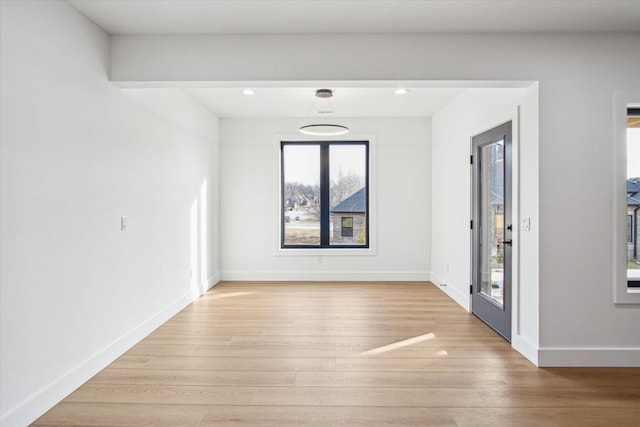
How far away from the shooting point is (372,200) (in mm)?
6301

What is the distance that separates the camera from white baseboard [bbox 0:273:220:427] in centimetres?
219

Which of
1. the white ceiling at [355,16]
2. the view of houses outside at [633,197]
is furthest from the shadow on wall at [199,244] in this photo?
the view of houses outside at [633,197]

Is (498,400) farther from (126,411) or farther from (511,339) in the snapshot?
(126,411)

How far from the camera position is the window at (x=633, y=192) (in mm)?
3133

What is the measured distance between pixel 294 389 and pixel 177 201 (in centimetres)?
269

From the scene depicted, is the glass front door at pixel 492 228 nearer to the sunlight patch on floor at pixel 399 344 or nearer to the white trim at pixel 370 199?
the sunlight patch on floor at pixel 399 344

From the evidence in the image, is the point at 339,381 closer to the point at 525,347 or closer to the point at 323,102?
the point at 525,347

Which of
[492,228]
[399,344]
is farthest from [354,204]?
[399,344]

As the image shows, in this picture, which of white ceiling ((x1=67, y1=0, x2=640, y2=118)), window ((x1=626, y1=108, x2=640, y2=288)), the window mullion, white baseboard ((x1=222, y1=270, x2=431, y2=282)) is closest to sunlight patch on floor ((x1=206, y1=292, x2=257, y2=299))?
white baseboard ((x1=222, y1=270, x2=431, y2=282))

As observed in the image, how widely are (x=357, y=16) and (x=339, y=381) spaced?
2.57m

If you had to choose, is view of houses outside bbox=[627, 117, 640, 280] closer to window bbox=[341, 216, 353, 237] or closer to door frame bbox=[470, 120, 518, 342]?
door frame bbox=[470, 120, 518, 342]

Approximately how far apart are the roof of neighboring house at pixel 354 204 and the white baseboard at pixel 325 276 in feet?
3.31

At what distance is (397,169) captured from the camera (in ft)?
20.6

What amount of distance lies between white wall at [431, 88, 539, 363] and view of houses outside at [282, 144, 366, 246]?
1.25m
